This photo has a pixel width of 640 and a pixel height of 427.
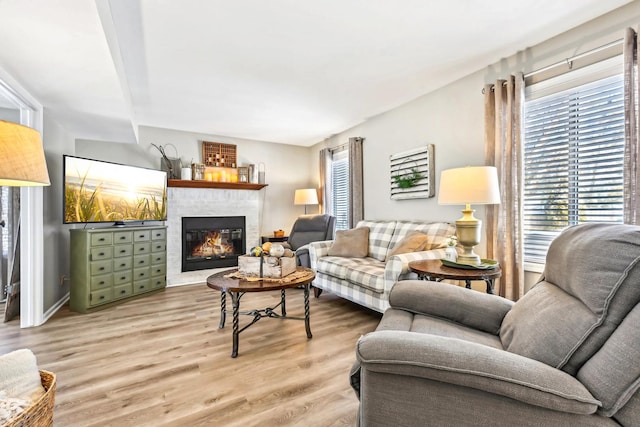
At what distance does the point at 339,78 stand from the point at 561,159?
2004mm

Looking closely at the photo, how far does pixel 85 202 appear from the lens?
334 cm

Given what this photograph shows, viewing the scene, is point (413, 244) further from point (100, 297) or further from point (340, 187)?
point (100, 297)

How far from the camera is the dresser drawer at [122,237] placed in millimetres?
3482

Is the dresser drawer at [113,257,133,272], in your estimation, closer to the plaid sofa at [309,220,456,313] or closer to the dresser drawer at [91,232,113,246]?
the dresser drawer at [91,232,113,246]

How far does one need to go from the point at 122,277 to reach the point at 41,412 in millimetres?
2771

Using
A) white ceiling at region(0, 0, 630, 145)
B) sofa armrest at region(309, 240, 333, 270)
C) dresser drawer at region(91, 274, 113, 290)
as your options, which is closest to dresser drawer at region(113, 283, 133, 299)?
dresser drawer at region(91, 274, 113, 290)

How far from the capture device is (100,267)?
10.8 ft

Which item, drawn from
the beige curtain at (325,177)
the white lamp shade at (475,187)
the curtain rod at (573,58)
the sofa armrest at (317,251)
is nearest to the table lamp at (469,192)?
the white lamp shade at (475,187)

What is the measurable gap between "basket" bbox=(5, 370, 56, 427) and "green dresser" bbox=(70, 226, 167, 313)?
7.71 ft

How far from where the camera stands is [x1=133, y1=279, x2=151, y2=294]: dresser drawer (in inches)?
146

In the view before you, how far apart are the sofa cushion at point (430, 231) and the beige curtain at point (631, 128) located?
125 cm

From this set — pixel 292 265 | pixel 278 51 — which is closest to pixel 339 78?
pixel 278 51

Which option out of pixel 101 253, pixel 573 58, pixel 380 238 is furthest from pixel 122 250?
pixel 573 58

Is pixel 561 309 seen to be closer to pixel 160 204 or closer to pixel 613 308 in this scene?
pixel 613 308
